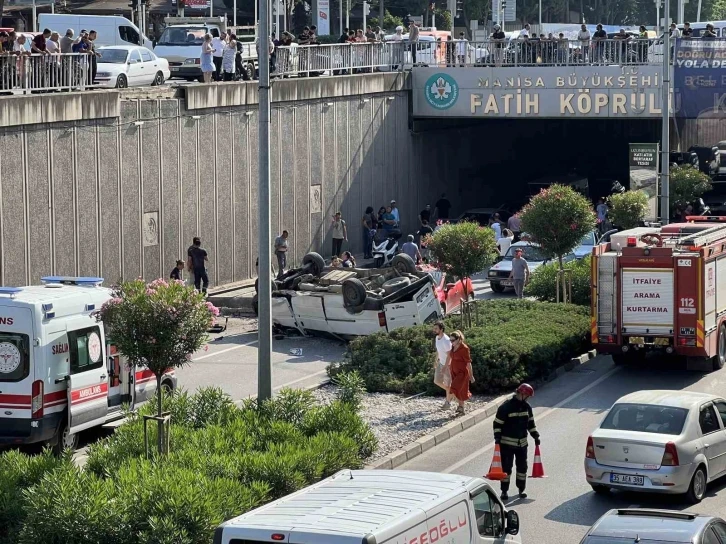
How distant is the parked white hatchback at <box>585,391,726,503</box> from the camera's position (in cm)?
1525

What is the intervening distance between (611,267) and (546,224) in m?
4.88

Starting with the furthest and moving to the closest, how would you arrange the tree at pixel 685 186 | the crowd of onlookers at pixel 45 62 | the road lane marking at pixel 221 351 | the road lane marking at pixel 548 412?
1. the tree at pixel 685 186
2. the crowd of onlookers at pixel 45 62
3. the road lane marking at pixel 221 351
4. the road lane marking at pixel 548 412

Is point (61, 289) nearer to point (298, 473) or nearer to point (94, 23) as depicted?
point (298, 473)

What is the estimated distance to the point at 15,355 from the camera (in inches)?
661

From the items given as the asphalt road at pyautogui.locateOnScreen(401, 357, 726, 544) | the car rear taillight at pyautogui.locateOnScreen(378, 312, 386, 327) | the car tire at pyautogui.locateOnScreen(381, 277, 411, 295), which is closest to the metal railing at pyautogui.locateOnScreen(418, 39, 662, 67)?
the car tire at pyautogui.locateOnScreen(381, 277, 411, 295)

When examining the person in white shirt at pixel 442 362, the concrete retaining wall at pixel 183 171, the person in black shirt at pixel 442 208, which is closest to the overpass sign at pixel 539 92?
the concrete retaining wall at pixel 183 171

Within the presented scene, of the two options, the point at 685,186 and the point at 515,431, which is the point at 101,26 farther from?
the point at 515,431

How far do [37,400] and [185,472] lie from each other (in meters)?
4.60

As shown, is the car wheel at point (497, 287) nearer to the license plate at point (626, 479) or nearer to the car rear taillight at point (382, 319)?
the car rear taillight at point (382, 319)

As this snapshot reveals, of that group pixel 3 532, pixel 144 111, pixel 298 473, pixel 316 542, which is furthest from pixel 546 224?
pixel 316 542

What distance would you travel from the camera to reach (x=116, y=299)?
48.8 feet

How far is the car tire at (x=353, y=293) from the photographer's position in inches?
1032

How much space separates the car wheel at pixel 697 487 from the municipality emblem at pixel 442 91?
105 feet

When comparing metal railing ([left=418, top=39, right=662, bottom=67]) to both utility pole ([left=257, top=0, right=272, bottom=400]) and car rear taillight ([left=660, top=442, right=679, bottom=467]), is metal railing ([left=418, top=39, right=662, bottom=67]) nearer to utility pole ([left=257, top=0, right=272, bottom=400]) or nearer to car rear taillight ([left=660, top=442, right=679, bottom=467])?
utility pole ([left=257, top=0, right=272, bottom=400])
